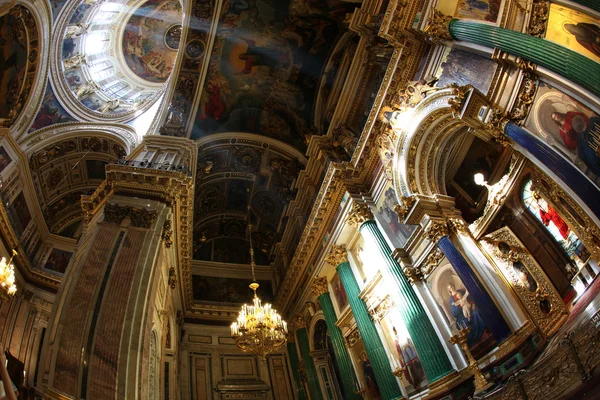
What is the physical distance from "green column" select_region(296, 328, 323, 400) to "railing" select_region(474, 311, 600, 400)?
8071mm

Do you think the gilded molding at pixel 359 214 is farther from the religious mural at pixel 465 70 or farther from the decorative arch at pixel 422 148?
the religious mural at pixel 465 70

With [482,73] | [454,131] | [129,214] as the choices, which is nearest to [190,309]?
[129,214]

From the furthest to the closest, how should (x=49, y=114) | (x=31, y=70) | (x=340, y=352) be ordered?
(x=49, y=114), (x=31, y=70), (x=340, y=352)

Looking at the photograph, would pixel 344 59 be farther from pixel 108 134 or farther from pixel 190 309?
pixel 190 309

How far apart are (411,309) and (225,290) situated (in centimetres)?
950

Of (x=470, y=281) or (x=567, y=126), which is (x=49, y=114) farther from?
(x=567, y=126)

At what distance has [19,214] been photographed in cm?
1216

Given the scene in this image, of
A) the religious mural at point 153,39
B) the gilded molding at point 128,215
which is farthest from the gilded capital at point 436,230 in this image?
the religious mural at point 153,39

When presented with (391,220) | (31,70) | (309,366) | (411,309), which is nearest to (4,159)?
(31,70)

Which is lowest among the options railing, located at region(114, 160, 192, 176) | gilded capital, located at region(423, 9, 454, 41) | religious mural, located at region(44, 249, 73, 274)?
gilded capital, located at region(423, 9, 454, 41)

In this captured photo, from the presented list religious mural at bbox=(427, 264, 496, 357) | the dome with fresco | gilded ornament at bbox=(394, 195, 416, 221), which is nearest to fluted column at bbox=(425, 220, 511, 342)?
religious mural at bbox=(427, 264, 496, 357)

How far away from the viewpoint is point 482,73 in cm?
664

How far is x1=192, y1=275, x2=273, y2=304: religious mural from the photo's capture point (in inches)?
587

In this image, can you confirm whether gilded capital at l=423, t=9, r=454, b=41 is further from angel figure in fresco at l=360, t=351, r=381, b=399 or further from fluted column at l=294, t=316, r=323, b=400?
fluted column at l=294, t=316, r=323, b=400
